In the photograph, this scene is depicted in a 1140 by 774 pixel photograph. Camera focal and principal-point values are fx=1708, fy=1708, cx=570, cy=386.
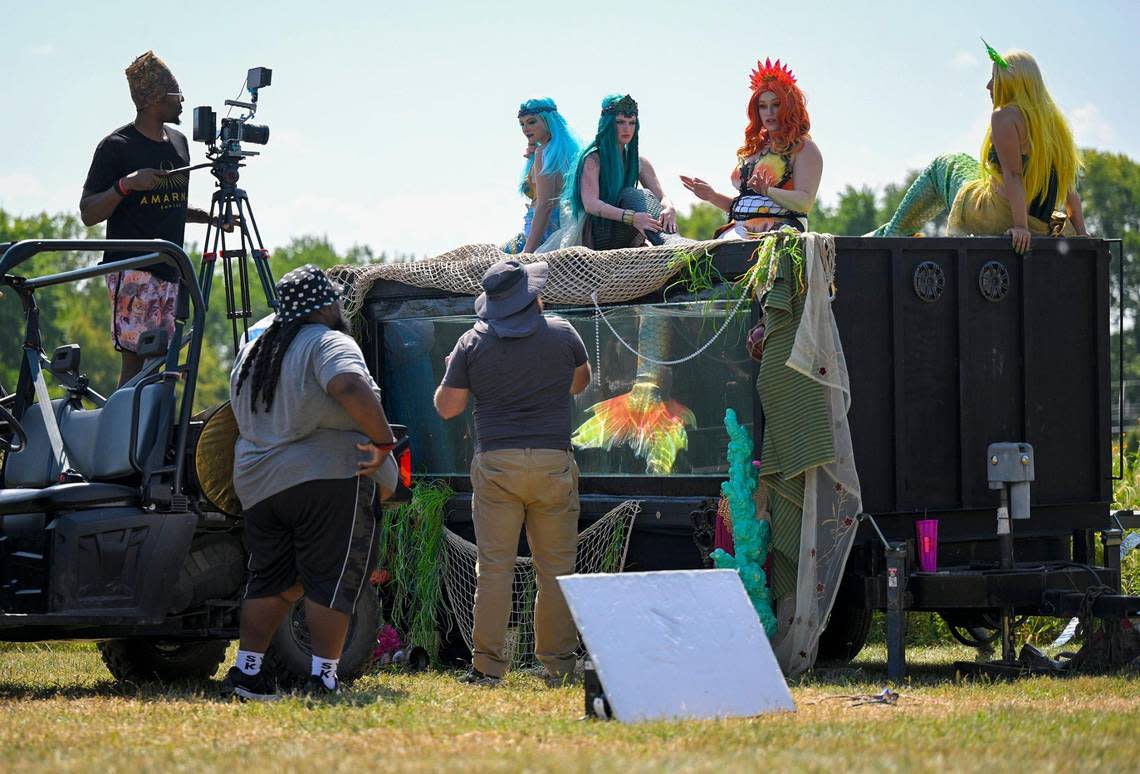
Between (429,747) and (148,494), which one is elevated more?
(148,494)

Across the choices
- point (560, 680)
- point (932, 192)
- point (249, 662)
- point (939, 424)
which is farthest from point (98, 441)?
point (932, 192)

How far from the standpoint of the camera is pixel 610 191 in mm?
9984

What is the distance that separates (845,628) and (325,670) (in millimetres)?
2884

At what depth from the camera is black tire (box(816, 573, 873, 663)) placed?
8.60 metres

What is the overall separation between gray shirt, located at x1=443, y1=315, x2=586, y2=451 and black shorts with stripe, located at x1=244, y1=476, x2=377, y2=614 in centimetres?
101

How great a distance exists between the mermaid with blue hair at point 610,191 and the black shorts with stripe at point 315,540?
3.15 meters

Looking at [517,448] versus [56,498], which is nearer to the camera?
[56,498]

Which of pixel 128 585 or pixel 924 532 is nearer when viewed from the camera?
pixel 128 585

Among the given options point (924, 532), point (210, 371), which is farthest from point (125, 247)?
point (210, 371)

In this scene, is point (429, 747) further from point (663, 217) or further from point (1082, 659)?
point (663, 217)

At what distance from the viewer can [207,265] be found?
882 centimetres

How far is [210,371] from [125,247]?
227 feet

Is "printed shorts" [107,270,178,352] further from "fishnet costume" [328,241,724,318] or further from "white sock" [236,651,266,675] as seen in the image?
"white sock" [236,651,266,675]

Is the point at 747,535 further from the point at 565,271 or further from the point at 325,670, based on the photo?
the point at 325,670
